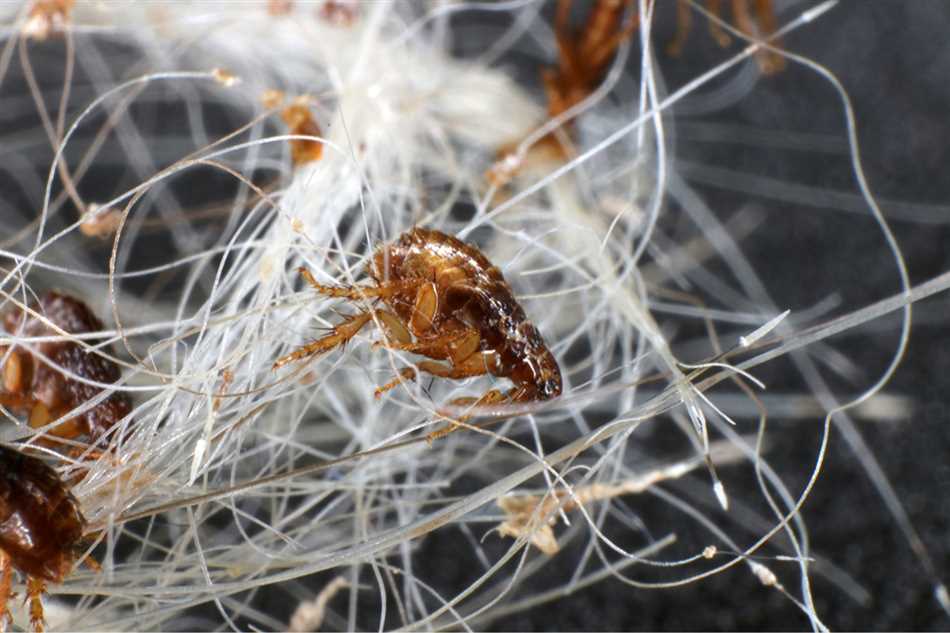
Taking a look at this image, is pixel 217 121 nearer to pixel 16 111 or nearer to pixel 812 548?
pixel 16 111

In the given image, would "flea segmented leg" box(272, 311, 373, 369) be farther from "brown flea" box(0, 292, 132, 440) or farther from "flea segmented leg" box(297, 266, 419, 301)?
"brown flea" box(0, 292, 132, 440)

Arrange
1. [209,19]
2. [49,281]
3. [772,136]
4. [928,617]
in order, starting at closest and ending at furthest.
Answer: [928,617] < [49,281] < [209,19] < [772,136]

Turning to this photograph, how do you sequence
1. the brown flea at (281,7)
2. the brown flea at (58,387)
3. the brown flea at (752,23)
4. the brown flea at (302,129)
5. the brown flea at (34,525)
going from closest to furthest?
the brown flea at (34,525), the brown flea at (58,387), the brown flea at (302,129), the brown flea at (281,7), the brown flea at (752,23)

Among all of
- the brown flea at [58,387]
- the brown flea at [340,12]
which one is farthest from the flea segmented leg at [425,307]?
the brown flea at [340,12]

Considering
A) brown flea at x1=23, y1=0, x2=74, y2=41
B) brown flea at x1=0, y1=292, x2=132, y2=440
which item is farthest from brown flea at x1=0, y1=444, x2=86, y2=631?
brown flea at x1=23, y1=0, x2=74, y2=41

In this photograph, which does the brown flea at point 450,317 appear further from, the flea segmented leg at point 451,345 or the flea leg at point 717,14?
the flea leg at point 717,14

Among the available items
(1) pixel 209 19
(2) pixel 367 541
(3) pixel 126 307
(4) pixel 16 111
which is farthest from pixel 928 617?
(4) pixel 16 111

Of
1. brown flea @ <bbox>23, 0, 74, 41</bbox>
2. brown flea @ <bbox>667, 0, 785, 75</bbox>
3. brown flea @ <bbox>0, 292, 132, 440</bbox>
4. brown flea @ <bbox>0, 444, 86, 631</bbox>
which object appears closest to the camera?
brown flea @ <bbox>0, 444, 86, 631</bbox>
